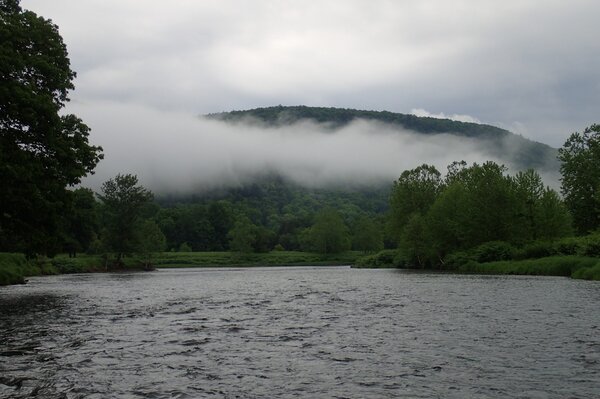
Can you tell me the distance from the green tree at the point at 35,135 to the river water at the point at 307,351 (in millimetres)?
8709

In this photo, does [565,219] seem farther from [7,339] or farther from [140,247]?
[140,247]

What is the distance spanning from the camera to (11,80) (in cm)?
3341

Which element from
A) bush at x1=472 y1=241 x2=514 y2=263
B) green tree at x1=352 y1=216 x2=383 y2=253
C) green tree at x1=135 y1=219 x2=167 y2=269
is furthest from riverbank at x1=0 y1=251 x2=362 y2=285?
bush at x1=472 y1=241 x2=514 y2=263

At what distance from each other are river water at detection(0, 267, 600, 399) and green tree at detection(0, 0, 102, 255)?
28.6 ft

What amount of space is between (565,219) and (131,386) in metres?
83.7

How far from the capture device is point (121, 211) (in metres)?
127

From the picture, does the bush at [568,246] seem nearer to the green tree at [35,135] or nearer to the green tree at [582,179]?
the green tree at [582,179]

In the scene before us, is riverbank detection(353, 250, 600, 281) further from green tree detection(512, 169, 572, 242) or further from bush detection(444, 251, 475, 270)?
green tree detection(512, 169, 572, 242)

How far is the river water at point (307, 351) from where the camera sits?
1246cm

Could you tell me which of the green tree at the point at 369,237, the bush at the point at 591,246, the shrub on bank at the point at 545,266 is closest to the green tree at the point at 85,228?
the green tree at the point at 369,237

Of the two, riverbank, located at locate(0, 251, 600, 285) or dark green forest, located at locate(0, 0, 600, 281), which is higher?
dark green forest, located at locate(0, 0, 600, 281)

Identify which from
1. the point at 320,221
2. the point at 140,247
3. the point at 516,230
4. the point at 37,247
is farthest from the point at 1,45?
the point at 320,221

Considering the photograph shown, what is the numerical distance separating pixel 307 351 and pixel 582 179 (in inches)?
3395

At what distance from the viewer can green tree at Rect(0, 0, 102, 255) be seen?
33.2 metres
